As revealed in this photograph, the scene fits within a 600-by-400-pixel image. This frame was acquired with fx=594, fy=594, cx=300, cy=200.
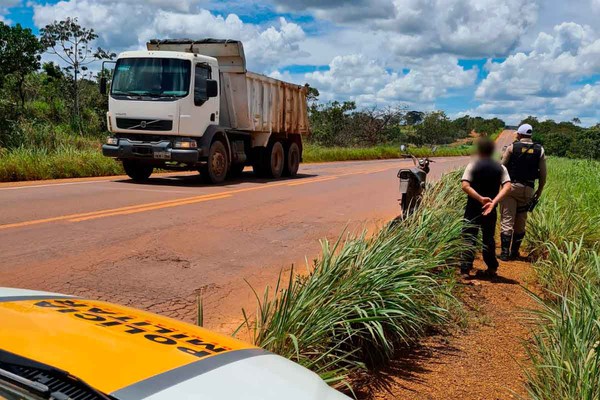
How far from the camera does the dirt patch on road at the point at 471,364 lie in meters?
3.77

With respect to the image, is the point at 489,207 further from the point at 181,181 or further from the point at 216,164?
the point at 181,181

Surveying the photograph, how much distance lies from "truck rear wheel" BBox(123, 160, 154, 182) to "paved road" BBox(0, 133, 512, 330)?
1.16 metres

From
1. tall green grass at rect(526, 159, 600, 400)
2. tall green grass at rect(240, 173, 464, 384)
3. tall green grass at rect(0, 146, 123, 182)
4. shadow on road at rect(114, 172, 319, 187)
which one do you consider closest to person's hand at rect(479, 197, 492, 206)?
tall green grass at rect(526, 159, 600, 400)

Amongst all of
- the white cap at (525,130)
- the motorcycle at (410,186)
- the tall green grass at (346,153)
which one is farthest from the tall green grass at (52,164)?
the tall green grass at (346,153)

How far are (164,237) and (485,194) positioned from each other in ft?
12.8

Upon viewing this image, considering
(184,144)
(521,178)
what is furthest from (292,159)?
(521,178)

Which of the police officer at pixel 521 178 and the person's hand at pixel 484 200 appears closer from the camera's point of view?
the person's hand at pixel 484 200

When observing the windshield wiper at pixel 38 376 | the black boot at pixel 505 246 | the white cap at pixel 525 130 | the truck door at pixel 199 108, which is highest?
the truck door at pixel 199 108

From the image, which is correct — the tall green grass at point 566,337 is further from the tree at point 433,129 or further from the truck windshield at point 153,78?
the tree at point 433,129

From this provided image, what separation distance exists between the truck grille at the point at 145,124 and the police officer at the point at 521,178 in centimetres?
802

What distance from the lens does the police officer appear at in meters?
7.59

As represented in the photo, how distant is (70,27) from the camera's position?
81.5ft

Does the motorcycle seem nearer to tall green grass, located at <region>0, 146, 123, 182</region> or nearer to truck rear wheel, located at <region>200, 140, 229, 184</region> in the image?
truck rear wheel, located at <region>200, 140, 229, 184</region>

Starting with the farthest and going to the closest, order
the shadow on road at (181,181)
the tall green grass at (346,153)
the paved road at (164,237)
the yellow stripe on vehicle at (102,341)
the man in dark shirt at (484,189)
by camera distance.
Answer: the tall green grass at (346,153)
the shadow on road at (181,181)
the man in dark shirt at (484,189)
the paved road at (164,237)
the yellow stripe on vehicle at (102,341)
